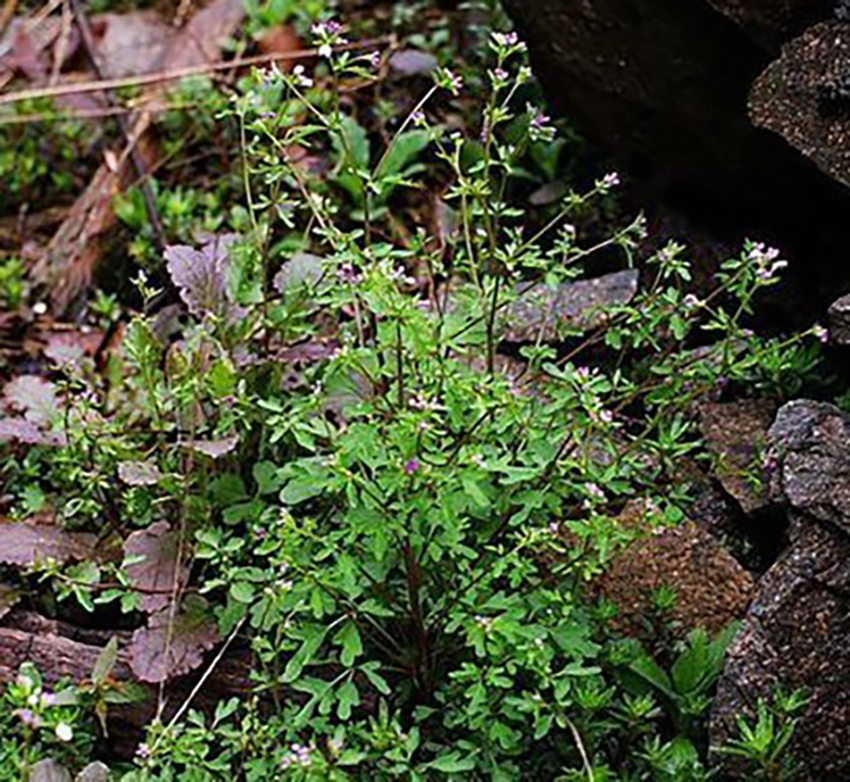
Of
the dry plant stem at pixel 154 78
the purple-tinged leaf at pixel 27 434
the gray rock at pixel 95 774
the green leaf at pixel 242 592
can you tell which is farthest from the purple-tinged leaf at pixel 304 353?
the dry plant stem at pixel 154 78

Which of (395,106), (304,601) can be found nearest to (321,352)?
(304,601)

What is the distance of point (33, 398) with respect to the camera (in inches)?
144

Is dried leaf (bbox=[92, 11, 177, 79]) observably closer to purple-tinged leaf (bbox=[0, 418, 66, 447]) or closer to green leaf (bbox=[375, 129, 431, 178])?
green leaf (bbox=[375, 129, 431, 178])

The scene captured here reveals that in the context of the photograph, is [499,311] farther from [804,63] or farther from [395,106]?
[395,106]

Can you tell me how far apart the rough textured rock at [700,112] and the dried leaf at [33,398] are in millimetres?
1477

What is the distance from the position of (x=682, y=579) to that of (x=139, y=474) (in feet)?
3.60

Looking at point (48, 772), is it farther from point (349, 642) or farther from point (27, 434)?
point (27, 434)

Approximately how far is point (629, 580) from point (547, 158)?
1611 mm

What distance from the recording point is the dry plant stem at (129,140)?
172 inches

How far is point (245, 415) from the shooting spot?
316cm

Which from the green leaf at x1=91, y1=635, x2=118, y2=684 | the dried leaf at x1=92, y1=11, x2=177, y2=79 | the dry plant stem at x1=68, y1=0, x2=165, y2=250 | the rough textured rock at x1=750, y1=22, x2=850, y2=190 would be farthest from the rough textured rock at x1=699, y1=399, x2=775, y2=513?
the dried leaf at x1=92, y1=11, x2=177, y2=79

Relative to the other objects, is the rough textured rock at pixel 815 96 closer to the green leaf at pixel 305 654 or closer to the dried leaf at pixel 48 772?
the green leaf at pixel 305 654

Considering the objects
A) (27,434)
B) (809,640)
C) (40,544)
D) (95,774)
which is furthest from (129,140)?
(809,640)

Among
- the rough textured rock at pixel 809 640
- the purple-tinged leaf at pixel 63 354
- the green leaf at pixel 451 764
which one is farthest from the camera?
the purple-tinged leaf at pixel 63 354
